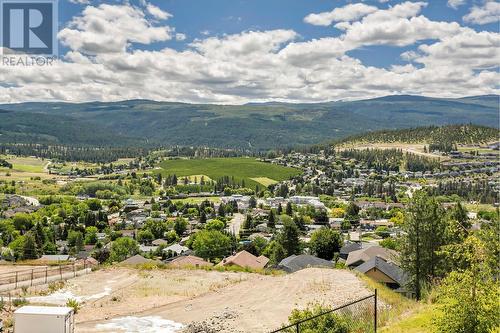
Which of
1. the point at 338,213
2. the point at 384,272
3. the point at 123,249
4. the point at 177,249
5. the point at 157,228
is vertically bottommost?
the point at 157,228

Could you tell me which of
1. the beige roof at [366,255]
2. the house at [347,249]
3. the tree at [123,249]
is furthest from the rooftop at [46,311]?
the house at [347,249]

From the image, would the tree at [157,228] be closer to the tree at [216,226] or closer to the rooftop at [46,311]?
the tree at [216,226]

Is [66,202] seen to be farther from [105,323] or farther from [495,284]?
[495,284]

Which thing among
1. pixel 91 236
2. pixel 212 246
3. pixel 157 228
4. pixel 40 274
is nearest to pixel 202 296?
pixel 40 274

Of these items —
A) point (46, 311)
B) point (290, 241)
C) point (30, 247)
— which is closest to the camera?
point (46, 311)

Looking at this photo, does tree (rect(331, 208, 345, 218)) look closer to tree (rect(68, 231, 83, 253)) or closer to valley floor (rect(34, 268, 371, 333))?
tree (rect(68, 231, 83, 253))

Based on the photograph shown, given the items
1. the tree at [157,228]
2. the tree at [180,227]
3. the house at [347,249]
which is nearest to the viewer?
the house at [347,249]

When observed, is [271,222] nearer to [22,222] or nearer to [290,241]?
[290,241]
